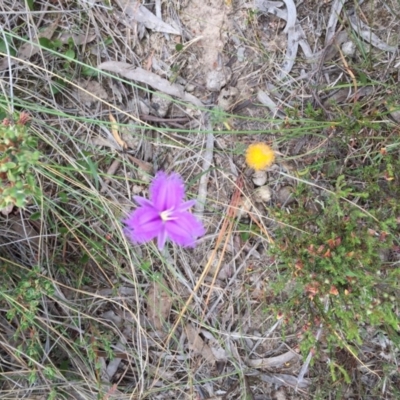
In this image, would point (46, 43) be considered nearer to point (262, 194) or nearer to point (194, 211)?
point (194, 211)

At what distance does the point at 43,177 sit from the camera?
85.8 inches

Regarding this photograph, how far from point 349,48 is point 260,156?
563 mm

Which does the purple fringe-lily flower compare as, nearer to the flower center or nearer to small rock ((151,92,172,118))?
the flower center

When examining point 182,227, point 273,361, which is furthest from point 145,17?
point 273,361

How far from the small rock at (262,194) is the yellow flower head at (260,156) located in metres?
0.08

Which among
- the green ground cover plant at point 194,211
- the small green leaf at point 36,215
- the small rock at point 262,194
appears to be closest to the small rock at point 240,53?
the green ground cover plant at point 194,211

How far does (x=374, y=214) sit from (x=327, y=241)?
219 millimetres

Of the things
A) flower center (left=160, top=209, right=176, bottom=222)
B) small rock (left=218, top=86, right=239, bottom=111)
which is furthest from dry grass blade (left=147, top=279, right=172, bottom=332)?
small rock (left=218, top=86, right=239, bottom=111)

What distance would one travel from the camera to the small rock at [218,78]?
2.16m

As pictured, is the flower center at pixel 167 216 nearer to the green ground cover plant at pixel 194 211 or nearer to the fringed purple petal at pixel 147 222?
Answer: the fringed purple petal at pixel 147 222

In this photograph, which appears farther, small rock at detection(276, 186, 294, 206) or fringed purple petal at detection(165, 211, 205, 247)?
small rock at detection(276, 186, 294, 206)

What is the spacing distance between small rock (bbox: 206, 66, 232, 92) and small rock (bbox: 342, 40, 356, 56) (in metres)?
0.47

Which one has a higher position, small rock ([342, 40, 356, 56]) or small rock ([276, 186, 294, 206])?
small rock ([342, 40, 356, 56])

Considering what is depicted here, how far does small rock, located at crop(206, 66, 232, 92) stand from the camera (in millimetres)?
2160
